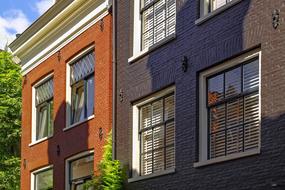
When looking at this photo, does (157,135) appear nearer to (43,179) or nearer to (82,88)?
(82,88)

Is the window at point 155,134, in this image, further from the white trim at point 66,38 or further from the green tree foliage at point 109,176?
the white trim at point 66,38

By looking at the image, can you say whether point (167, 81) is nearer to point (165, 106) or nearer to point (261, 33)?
point (165, 106)

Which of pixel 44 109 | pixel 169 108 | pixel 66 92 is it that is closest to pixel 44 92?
pixel 44 109

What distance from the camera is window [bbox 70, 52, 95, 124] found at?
20.6m

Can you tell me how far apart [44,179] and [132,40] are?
7.48 meters

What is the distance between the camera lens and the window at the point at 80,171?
65.9 ft

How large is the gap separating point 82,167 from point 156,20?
5.46 metres

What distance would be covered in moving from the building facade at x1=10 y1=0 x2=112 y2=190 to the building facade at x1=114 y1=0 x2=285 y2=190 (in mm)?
1320

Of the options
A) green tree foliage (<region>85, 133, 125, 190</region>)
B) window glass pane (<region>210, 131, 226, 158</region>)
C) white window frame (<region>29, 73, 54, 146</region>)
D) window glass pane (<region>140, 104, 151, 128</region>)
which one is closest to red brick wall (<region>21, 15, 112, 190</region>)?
white window frame (<region>29, 73, 54, 146</region>)

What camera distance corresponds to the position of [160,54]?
16.0 metres

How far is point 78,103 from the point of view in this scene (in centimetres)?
2153

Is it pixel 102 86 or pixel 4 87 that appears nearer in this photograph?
pixel 102 86

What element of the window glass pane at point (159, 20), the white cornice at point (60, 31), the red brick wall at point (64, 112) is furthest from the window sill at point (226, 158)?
the white cornice at point (60, 31)

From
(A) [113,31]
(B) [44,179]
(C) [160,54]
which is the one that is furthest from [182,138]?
(B) [44,179]
